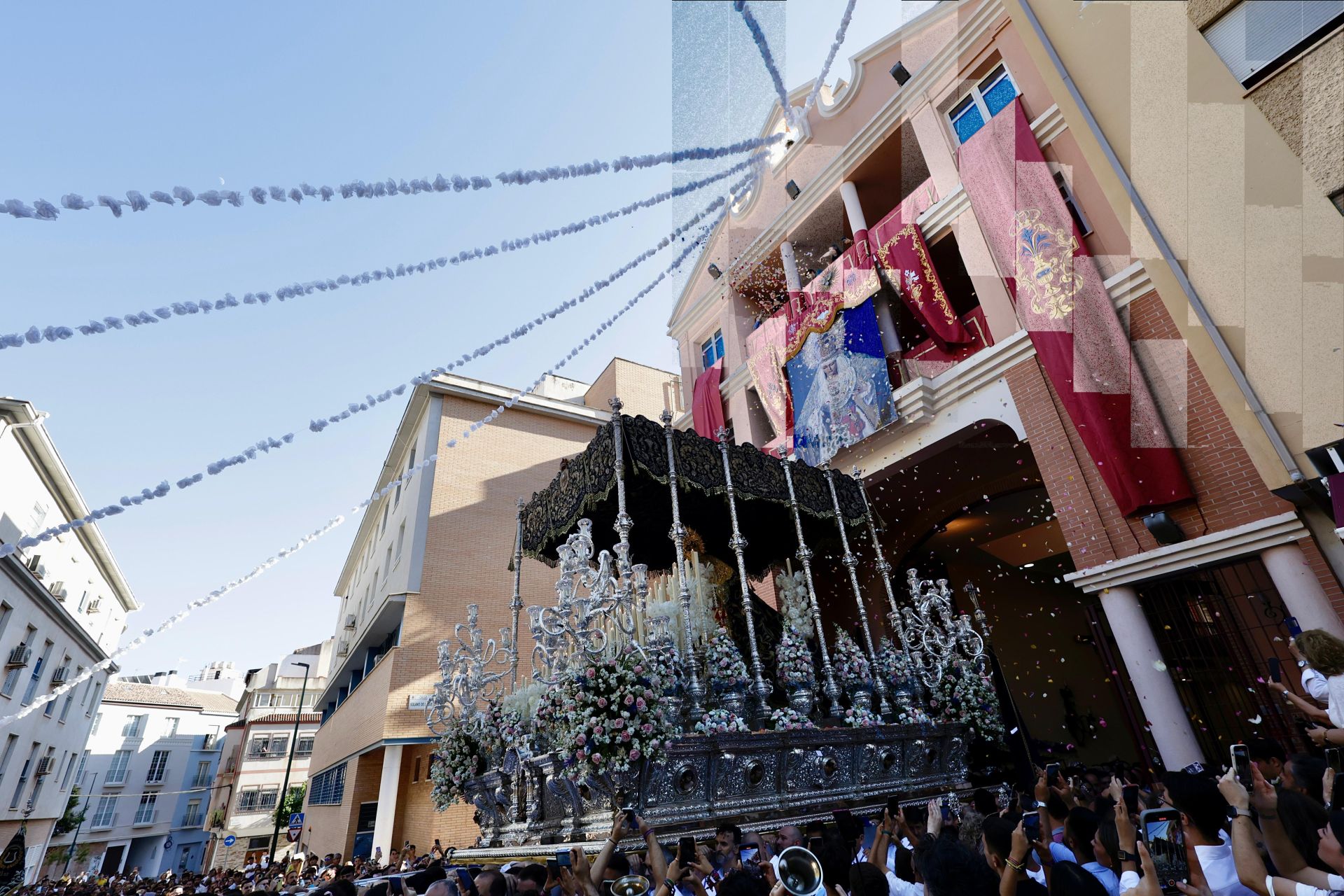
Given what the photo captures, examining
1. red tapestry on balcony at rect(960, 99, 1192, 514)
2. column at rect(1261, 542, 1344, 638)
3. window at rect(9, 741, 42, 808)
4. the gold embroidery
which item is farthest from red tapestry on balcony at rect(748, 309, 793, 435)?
window at rect(9, 741, 42, 808)

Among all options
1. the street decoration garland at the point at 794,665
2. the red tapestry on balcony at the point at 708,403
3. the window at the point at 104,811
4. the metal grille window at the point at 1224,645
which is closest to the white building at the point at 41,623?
the red tapestry on balcony at the point at 708,403

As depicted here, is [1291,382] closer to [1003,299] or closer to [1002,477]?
[1003,299]

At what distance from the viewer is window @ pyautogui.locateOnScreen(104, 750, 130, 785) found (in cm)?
4103

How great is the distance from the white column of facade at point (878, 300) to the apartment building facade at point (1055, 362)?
6 centimetres

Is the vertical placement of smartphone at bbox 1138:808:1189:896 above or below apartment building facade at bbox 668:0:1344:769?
below

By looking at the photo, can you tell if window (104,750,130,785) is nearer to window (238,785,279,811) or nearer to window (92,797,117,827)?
window (92,797,117,827)

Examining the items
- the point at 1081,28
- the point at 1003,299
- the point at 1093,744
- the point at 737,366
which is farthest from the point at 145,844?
the point at 1081,28

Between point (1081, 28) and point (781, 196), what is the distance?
8044 mm

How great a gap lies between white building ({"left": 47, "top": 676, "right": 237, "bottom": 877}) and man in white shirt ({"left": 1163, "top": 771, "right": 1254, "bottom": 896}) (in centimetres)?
5042

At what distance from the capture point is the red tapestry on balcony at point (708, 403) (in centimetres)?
1659

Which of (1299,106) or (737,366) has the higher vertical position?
(737,366)

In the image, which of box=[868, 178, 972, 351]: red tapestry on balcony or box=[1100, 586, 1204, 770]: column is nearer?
box=[1100, 586, 1204, 770]: column

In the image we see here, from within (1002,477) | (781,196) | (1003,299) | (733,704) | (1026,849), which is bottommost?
(1026,849)

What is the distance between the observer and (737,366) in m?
16.4
